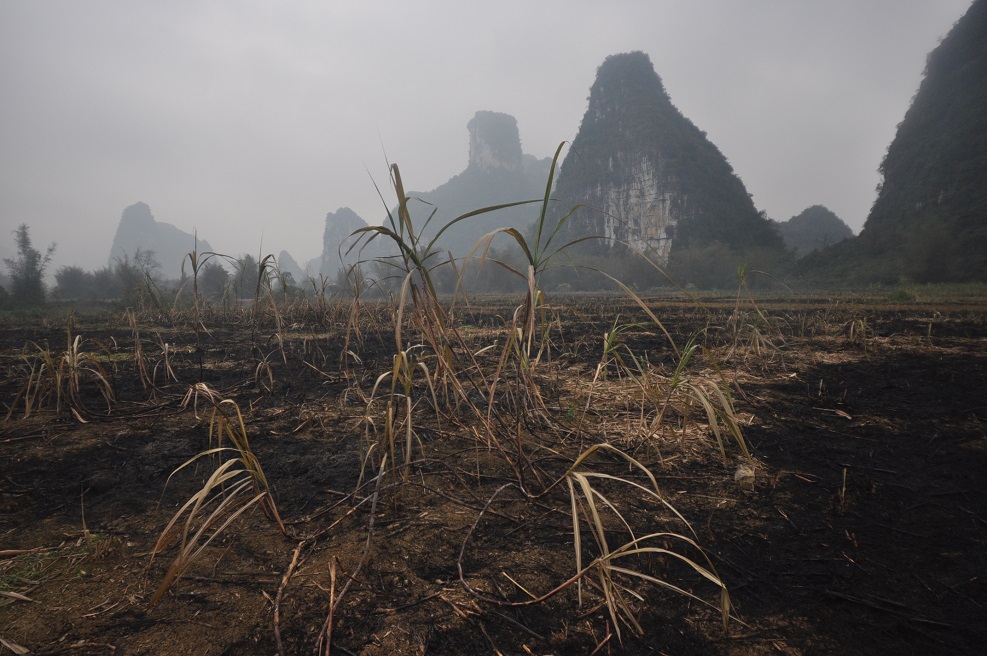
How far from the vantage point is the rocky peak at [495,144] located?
98.1 metres

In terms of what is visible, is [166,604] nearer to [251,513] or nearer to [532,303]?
[251,513]

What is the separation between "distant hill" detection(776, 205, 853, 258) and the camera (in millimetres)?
58388

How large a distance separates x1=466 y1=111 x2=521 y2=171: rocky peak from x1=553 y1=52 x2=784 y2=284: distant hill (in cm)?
4156

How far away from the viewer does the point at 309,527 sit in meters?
1.14

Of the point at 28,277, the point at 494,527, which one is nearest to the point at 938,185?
the point at 494,527

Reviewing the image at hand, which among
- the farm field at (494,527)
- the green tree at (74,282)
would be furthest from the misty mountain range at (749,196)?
the farm field at (494,527)

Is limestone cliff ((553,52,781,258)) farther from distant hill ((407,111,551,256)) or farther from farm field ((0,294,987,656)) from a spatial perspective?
farm field ((0,294,987,656))

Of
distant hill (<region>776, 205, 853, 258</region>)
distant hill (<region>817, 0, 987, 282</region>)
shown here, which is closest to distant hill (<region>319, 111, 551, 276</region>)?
distant hill (<region>776, 205, 853, 258</region>)

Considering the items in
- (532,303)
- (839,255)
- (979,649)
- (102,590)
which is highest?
(839,255)

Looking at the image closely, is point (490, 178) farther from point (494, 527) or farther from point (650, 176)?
point (494, 527)

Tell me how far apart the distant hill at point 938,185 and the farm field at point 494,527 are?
24.6 metres

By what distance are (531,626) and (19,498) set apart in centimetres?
172

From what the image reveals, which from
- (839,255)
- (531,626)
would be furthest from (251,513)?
(839,255)

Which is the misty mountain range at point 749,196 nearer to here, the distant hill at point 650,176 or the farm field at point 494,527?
the distant hill at point 650,176
